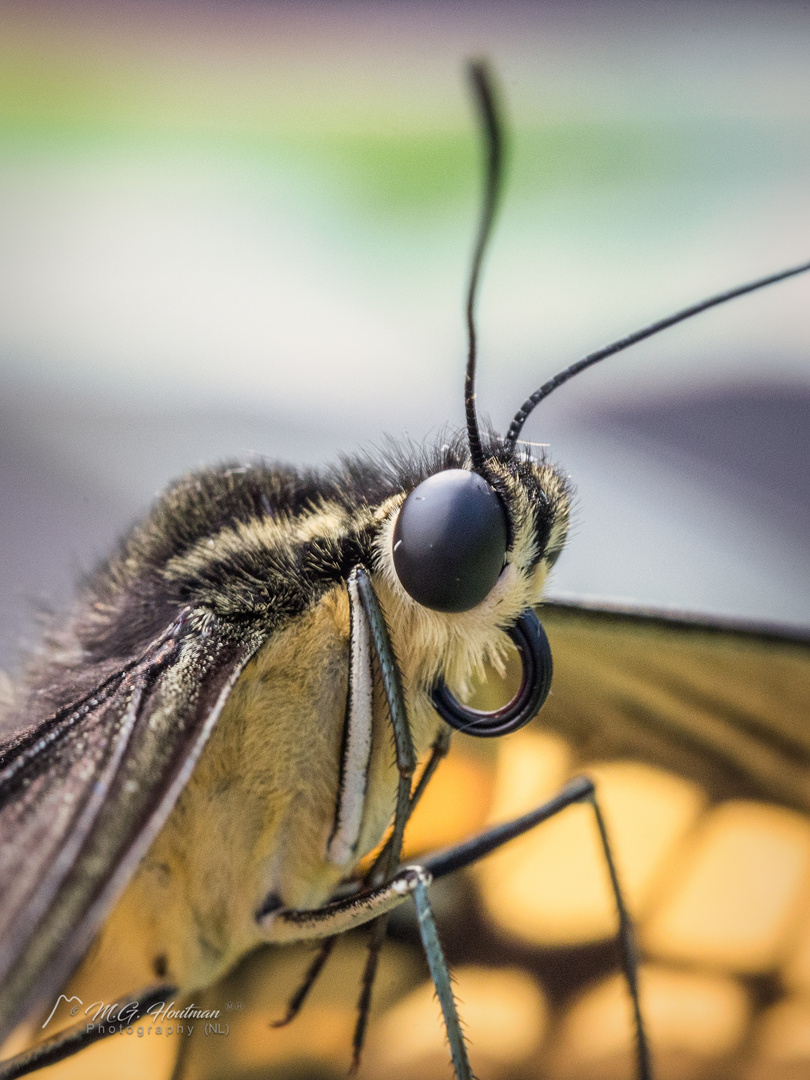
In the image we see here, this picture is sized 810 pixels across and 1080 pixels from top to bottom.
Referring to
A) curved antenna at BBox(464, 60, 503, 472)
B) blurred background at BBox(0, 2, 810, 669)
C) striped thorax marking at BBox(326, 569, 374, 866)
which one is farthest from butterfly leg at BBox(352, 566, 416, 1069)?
blurred background at BBox(0, 2, 810, 669)

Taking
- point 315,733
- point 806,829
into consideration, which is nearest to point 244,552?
point 315,733

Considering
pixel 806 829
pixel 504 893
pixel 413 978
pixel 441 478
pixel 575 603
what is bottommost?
pixel 806 829

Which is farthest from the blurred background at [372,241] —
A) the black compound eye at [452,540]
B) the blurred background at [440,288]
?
the black compound eye at [452,540]

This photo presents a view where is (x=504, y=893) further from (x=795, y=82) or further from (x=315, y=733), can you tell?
(x=795, y=82)

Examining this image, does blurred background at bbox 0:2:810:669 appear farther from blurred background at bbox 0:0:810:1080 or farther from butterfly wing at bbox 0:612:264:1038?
butterfly wing at bbox 0:612:264:1038

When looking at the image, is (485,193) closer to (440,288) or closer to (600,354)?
(600,354)

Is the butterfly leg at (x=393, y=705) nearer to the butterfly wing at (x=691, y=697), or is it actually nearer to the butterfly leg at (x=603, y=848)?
the butterfly leg at (x=603, y=848)

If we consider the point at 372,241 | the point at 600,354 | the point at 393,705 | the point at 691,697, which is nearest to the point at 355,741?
the point at 393,705
